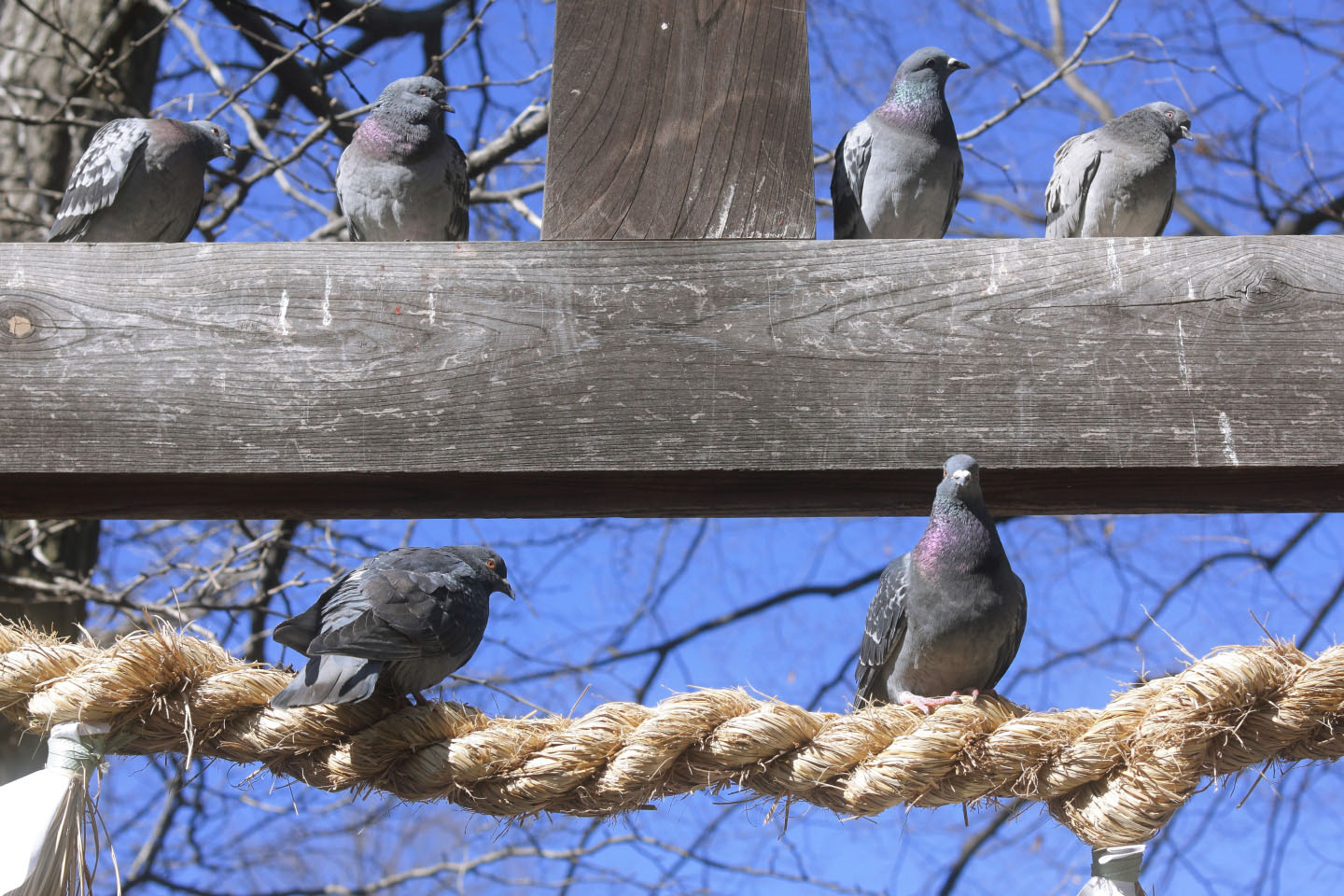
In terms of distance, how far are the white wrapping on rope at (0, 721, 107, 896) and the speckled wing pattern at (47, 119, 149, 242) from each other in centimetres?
204

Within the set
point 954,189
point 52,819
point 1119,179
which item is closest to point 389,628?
point 52,819

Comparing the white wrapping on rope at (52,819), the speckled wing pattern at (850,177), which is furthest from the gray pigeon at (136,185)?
the white wrapping on rope at (52,819)

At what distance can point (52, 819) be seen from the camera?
1.58 meters

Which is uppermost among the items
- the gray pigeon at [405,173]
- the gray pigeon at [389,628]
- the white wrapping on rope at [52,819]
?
the gray pigeon at [405,173]

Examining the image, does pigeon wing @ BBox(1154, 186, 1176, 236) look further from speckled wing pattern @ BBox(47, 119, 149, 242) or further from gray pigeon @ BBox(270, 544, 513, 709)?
speckled wing pattern @ BBox(47, 119, 149, 242)

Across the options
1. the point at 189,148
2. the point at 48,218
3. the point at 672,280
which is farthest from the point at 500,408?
the point at 48,218

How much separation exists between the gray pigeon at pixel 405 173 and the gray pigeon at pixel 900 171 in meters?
1.07

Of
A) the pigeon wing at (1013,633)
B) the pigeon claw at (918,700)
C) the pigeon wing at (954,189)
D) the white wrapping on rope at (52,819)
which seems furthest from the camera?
the pigeon wing at (954,189)

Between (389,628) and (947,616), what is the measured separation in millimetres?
1041

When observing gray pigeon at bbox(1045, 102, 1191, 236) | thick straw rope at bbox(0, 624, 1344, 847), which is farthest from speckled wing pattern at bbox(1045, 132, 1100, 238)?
thick straw rope at bbox(0, 624, 1344, 847)

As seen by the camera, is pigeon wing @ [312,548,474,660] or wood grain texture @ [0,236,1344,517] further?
pigeon wing @ [312,548,474,660]

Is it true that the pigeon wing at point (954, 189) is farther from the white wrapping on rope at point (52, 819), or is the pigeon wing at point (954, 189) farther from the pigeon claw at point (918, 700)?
Answer: the white wrapping on rope at point (52, 819)

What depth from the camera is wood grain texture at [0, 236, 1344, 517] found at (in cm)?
165

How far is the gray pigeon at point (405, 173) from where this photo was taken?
134 inches
